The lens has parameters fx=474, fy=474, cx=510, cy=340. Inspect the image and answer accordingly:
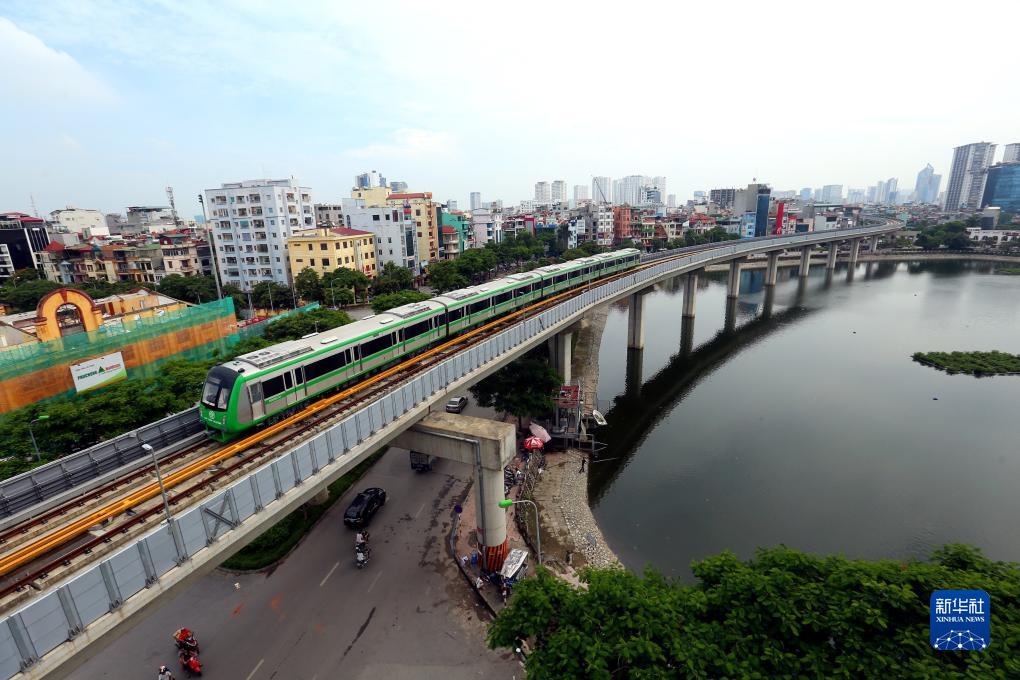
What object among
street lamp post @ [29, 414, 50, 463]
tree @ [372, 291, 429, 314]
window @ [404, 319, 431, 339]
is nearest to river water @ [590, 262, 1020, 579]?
window @ [404, 319, 431, 339]

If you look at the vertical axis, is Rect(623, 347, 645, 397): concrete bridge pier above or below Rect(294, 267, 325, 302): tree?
below

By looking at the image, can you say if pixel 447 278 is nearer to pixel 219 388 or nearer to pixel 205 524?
pixel 219 388

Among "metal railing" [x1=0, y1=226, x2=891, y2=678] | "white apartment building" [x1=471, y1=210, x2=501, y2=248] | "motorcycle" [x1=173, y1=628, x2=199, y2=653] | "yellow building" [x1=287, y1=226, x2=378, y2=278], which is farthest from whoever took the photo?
"white apartment building" [x1=471, y1=210, x2=501, y2=248]

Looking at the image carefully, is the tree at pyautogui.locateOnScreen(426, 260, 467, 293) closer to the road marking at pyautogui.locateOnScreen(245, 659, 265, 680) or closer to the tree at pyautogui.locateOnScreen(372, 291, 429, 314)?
the tree at pyautogui.locateOnScreen(372, 291, 429, 314)

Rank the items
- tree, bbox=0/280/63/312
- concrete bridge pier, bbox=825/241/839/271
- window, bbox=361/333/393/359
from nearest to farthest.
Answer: window, bbox=361/333/393/359 < tree, bbox=0/280/63/312 < concrete bridge pier, bbox=825/241/839/271

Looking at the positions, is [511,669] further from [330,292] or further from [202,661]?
[330,292]
